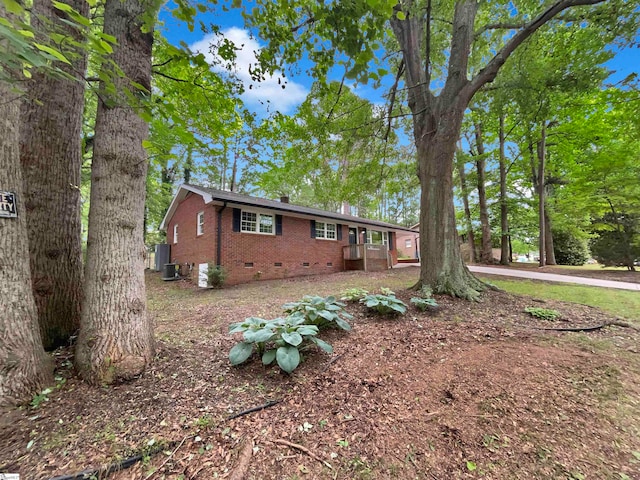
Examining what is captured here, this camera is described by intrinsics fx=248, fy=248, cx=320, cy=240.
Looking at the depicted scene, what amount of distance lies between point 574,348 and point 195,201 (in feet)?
39.3

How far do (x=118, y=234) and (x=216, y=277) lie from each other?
265 inches

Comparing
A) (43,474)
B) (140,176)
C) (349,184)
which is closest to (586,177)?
(349,184)

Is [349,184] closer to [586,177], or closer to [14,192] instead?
[14,192]

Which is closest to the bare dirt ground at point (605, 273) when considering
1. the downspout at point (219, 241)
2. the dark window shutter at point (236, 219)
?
the dark window shutter at point (236, 219)

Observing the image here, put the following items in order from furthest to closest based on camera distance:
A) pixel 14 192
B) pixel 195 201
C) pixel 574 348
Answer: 1. pixel 195 201
2. pixel 574 348
3. pixel 14 192

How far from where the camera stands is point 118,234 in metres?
2.18

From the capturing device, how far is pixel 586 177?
1159cm

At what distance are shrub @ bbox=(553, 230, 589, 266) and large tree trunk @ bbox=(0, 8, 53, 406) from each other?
23322mm

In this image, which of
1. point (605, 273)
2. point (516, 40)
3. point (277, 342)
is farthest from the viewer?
point (605, 273)

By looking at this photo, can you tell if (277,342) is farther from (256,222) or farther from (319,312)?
(256,222)

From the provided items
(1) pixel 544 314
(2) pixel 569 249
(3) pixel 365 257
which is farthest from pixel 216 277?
(2) pixel 569 249

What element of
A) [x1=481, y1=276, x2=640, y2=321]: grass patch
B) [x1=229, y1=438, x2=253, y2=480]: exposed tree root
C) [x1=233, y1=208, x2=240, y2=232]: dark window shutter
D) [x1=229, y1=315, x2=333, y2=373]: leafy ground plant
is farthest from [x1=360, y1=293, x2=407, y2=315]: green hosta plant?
[x1=233, y1=208, x2=240, y2=232]: dark window shutter

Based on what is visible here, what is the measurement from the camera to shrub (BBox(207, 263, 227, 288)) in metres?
8.53

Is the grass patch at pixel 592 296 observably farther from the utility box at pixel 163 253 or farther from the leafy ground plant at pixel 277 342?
the utility box at pixel 163 253
